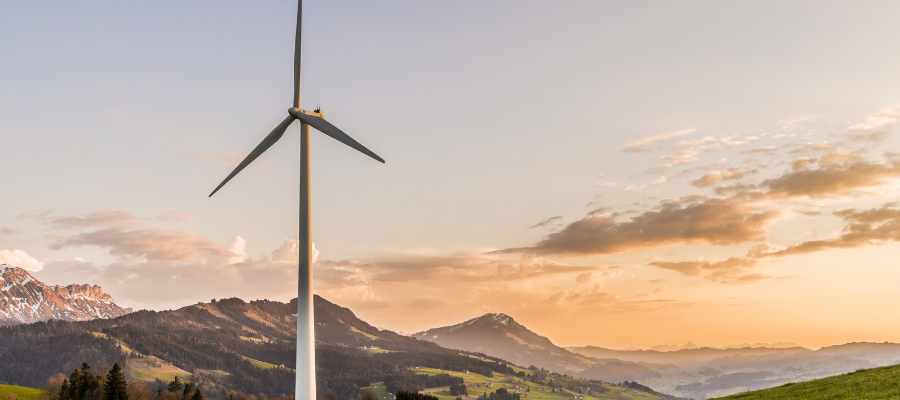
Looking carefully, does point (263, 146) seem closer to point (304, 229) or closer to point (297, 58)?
point (297, 58)

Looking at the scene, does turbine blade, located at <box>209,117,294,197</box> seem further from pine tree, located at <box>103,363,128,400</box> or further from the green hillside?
pine tree, located at <box>103,363,128,400</box>

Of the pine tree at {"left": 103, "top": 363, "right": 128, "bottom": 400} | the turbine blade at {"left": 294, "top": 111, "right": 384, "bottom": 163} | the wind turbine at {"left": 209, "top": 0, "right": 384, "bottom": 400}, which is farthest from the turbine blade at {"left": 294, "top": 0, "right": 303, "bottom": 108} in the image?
the pine tree at {"left": 103, "top": 363, "right": 128, "bottom": 400}

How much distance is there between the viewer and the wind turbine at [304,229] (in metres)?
56.4

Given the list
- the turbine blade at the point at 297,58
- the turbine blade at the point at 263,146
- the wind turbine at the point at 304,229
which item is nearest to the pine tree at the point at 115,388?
the turbine blade at the point at 263,146

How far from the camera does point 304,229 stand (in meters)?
59.7

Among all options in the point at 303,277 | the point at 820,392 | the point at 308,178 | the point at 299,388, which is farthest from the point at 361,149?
the point at 820,392

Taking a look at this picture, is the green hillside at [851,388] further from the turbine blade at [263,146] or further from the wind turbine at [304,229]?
the turbine blade at [263,146]

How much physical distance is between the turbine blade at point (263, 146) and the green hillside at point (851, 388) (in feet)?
189

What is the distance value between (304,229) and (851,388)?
50.2m

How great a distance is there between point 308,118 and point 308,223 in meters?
12.9

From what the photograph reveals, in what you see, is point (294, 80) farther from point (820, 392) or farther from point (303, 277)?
point (820, 392)

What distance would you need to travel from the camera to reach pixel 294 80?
74.2m

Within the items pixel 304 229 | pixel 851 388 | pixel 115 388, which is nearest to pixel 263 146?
pixel 304 229

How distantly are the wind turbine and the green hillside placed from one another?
44145 millimetres
